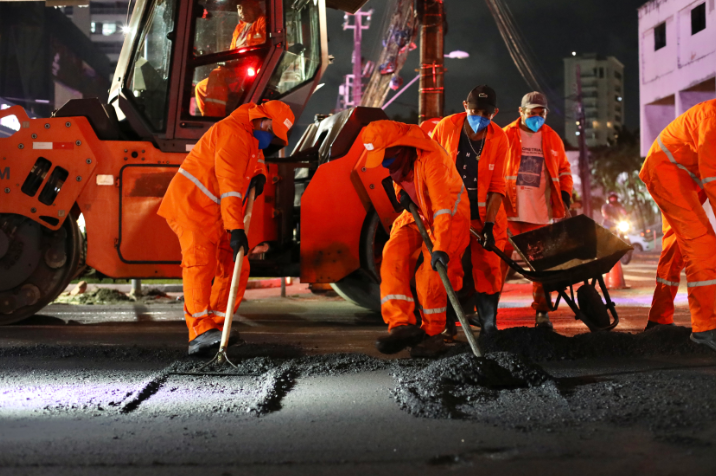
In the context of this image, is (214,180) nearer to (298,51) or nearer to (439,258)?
(439,258)

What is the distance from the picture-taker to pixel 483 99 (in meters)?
5.24

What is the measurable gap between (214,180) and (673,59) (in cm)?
2439

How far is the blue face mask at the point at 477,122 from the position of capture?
5293 millimetres

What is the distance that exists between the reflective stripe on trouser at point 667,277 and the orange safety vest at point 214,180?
3.11 metres

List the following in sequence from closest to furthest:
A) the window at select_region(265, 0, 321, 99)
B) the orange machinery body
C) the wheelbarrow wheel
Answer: the wheelbarrow wheel < the orange machinery body < the window at select_region(265, 0, 321, 99)

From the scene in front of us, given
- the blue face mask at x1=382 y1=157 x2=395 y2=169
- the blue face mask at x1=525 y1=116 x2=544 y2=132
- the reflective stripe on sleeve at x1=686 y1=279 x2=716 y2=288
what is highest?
the blue face mask at x1=525 y1=116 x2=544 y2=132

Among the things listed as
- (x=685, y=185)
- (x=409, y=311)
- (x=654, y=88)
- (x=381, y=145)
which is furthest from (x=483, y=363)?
(x=654, y=88)

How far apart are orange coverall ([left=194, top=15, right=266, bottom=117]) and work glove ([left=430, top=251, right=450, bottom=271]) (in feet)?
9.66

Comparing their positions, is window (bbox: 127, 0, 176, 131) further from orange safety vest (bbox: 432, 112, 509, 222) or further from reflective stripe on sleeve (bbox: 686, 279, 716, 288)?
reflective stripe on sleeve (bbox: 686, 279, 716, 288)

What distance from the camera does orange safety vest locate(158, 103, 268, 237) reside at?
15.4 feet

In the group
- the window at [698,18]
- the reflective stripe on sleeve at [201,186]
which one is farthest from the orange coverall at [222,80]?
the window at [698,18]

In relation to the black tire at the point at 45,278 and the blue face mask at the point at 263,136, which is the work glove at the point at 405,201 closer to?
the blue face mask at the point at 263,136

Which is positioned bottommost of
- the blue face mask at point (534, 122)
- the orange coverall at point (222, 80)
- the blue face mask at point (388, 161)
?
the blue face mask at point (388, 161)

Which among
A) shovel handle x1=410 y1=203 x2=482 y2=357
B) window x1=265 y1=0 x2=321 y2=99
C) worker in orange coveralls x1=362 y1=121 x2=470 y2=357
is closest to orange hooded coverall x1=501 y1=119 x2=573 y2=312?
worker in orange coveralls x1=362 y1=121 x2=470 y2=357
